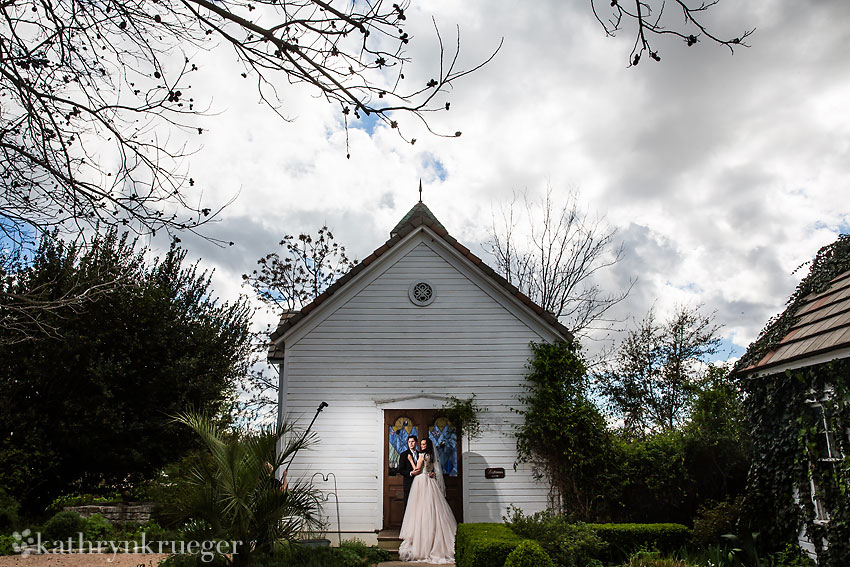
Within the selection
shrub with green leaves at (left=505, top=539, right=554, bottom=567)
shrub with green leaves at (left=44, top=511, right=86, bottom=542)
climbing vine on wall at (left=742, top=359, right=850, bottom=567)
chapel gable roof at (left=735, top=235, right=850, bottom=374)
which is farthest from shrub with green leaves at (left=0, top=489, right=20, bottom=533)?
chapel gable roof at (left=735, top=235, right=850, bottom=374)

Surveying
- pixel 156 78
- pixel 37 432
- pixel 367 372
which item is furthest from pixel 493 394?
pixel 37 432

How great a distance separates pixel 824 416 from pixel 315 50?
754cm

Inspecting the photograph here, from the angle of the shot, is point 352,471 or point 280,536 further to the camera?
point 352,471

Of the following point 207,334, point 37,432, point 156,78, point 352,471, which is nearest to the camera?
point 156,78

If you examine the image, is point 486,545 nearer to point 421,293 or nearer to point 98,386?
point 421,293

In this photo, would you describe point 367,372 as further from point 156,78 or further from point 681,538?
point 156,78

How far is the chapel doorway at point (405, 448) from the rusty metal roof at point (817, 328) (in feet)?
18.2

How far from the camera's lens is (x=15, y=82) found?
486 centimetres

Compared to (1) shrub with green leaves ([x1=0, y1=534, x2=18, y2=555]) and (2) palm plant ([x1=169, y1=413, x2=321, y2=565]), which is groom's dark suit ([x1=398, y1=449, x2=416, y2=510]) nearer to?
(2) palm plant ([x1=169, y1=413, x2=321, y2=565])

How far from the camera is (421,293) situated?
13.1 metres

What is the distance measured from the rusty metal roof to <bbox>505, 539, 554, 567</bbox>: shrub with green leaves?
423cm

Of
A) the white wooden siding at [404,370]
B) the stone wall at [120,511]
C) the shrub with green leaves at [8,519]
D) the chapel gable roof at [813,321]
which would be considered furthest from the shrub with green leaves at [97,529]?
the chapel gable roof at [813,321]

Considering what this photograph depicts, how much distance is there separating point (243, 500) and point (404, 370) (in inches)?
210

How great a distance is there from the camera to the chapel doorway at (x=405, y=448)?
1195 cm
